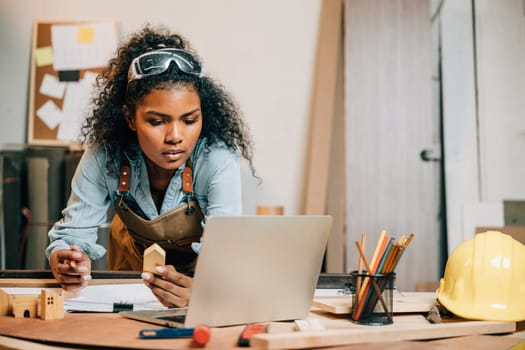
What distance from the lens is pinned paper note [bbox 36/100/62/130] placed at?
369 centimetres

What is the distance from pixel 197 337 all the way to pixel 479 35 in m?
3.15

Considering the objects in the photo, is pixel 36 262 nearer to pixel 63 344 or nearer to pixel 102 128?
pixel 102 128

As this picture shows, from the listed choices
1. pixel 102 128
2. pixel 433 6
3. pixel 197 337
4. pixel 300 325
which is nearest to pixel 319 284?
pixel 300 325

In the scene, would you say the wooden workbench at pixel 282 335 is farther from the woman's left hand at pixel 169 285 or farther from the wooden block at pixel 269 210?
the wooden block at pixel 269 210

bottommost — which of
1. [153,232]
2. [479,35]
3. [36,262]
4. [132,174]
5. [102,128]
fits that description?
[36,262]

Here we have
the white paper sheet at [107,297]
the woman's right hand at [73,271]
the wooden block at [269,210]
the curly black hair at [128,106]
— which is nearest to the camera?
the white paper sheet at [107,297]

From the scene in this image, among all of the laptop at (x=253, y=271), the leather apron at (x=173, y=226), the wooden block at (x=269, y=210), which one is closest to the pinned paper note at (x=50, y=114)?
the wooden block at (x=269, y=210)

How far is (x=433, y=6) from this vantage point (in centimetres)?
365

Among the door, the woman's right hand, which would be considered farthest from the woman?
the door

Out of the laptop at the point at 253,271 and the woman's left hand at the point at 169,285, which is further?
the woman's left hand at the point at 169,285

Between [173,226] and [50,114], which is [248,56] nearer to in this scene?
[50,114]

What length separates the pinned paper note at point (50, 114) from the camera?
369cm

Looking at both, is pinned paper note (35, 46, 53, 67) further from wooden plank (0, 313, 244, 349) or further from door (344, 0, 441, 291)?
wooden plank (0, 313, 244, 349)

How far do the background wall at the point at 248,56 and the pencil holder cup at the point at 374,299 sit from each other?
97.0 inches
